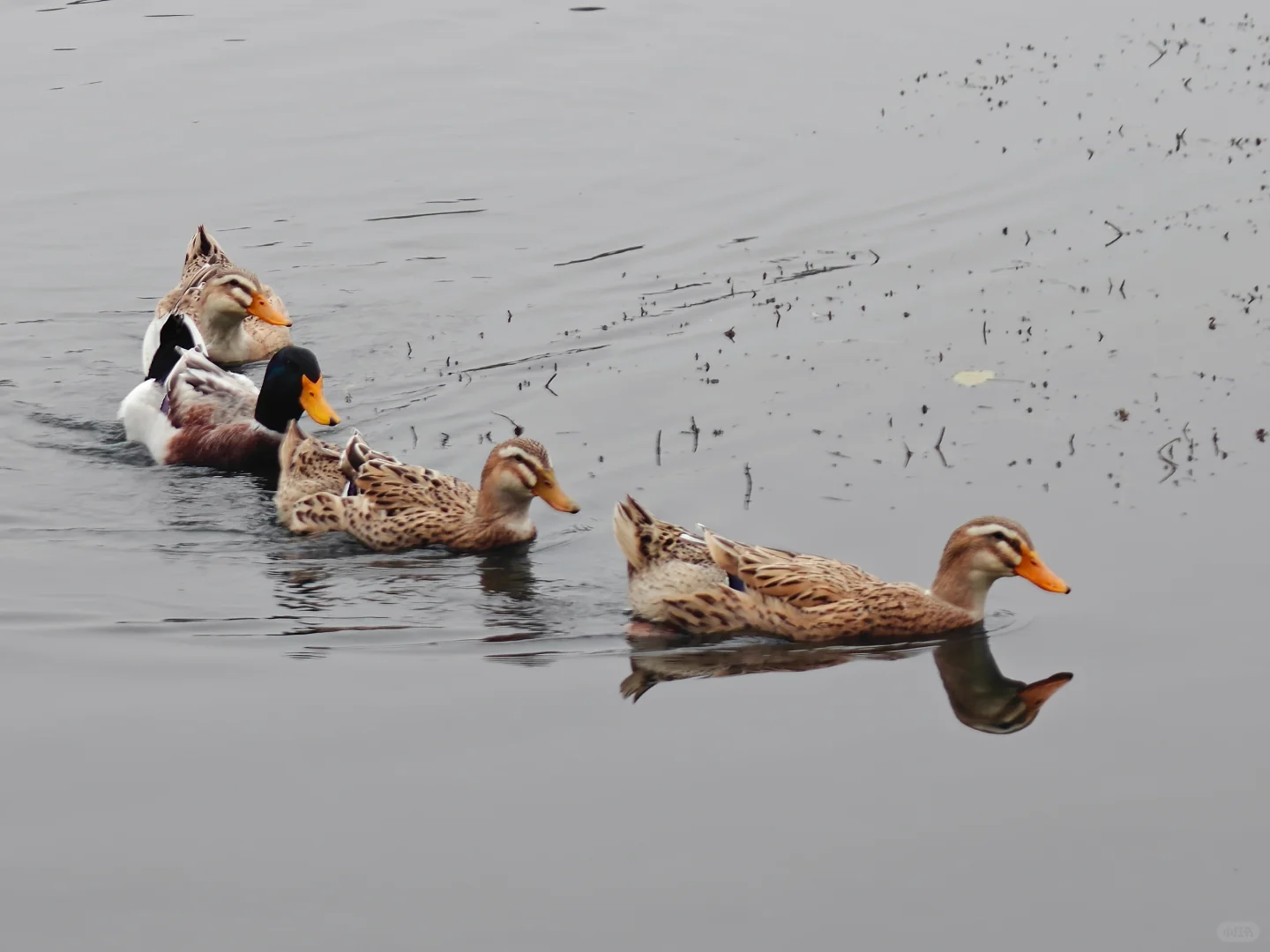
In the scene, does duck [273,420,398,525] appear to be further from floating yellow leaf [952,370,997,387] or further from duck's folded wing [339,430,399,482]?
floating yellow leaf [952,370,997,387]

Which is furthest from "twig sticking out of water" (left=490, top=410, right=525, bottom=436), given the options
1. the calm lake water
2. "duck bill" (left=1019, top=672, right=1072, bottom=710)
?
"duck bill" (left=1019, top=672, right=1072, bottom=710)

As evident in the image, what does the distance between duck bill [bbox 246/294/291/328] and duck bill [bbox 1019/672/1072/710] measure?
8.44m

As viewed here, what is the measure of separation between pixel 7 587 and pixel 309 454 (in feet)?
8.99

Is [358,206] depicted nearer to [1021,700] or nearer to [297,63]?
[297,63]

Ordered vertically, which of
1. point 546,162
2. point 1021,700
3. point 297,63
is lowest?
point 1021,700

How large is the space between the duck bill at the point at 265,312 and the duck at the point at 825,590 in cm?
627

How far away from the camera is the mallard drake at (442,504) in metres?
11.7

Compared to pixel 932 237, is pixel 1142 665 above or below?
below

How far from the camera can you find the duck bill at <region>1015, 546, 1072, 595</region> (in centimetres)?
1002

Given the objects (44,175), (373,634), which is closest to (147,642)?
(373,634)

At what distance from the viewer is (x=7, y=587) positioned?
36.0 ft

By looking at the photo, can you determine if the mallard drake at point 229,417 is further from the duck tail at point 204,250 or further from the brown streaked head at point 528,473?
the brown streaked head at point 528,473

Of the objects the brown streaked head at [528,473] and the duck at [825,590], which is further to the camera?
the brown streaked head at [528,473]

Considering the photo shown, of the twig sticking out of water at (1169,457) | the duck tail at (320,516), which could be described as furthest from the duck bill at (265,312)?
the twig sticking out of water at (1169,457)
